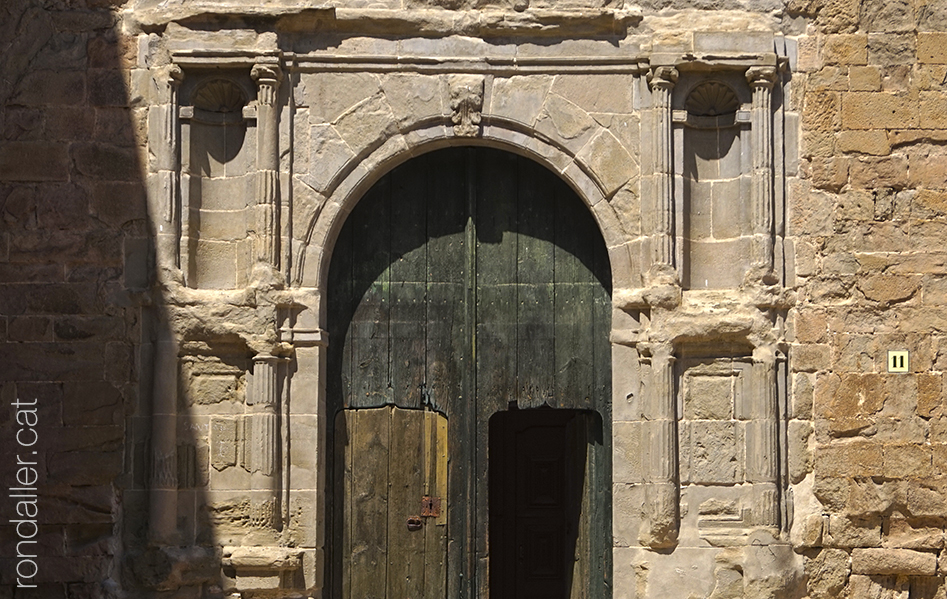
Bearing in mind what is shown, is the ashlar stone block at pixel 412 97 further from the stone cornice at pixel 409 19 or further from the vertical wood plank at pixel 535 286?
the vertical wood plank at pixel 535 286

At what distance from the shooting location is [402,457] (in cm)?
672

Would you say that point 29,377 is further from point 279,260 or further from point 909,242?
point 909,242

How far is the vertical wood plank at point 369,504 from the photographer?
21.9 ft

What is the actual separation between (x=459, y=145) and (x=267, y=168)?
1.05 meters

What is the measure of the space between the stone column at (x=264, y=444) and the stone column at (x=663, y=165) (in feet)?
6.88

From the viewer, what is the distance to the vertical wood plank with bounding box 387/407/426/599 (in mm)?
6680

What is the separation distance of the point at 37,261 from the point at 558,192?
9.24 ft

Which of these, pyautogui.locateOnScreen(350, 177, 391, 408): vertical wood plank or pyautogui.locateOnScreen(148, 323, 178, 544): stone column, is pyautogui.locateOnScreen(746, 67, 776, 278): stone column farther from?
pyautogui.locateOnScreen(148, 323, 178, 544): stone column

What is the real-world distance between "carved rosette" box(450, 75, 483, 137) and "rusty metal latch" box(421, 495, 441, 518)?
1.97 m

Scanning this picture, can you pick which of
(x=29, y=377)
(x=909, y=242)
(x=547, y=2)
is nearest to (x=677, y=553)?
(x=909, y=242)

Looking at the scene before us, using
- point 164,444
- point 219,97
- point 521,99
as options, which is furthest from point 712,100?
point 164,444

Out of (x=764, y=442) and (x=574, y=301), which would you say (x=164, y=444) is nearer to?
(x=574, y=301)

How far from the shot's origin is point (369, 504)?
6.71 m

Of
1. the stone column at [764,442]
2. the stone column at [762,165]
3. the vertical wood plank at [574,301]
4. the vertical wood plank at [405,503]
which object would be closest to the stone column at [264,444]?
the vertical wood plank at [405,503]
